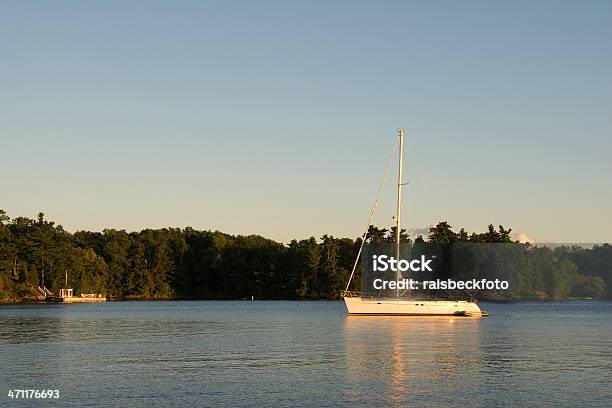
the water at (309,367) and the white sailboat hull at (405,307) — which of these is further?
the white sailboat hull at (405,307)

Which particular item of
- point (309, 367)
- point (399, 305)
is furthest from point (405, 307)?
point (309, 367)

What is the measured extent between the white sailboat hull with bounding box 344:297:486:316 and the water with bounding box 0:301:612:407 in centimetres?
1605

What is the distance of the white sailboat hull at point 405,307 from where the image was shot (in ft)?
363

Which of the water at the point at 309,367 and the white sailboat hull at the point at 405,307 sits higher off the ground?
the white sailboat hull at the point at 405,307

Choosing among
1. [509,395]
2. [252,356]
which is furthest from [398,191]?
[509,395]

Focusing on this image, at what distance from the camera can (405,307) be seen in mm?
110812

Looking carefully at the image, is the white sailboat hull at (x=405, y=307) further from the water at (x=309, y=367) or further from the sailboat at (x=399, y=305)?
the water at (x=309, y=367)

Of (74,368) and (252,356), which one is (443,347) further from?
(74,368)

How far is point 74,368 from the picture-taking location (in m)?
55.1

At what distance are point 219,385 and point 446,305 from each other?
2846 inches

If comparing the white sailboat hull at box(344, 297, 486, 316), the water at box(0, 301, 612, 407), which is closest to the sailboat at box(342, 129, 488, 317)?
the white sailboat hull at box(344, 297, 486, 316)

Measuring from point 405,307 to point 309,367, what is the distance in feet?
185

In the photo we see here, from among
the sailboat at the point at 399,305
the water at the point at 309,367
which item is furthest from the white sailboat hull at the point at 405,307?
the water at the point at 309,367

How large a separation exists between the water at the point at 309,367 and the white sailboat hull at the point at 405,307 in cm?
1605
